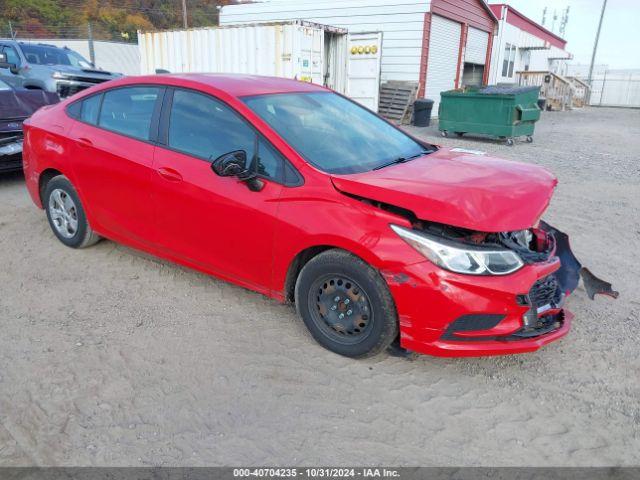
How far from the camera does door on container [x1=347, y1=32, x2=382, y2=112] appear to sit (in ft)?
48.5

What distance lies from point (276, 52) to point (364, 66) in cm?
330

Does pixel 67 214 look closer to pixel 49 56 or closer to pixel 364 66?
pixel 49 56

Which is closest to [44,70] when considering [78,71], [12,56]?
[78,71]

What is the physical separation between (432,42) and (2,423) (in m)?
17.2

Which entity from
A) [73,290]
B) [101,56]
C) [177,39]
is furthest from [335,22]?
[73,290]

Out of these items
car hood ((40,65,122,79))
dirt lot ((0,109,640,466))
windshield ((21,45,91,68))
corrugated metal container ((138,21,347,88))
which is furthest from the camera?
corrugated metal container ((138,21,347,88))

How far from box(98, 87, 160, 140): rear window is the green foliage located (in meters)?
27.6

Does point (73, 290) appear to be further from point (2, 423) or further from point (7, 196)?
point (7, 196)

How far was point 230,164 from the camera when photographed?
3203 mm

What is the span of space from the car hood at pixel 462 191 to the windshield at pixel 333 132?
235 millimetres

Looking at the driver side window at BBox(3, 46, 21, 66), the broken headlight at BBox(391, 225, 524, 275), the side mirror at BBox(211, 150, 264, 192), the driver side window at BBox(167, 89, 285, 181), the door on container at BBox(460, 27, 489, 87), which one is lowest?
the broken headlight at BBox(391, 225, 524, 275)

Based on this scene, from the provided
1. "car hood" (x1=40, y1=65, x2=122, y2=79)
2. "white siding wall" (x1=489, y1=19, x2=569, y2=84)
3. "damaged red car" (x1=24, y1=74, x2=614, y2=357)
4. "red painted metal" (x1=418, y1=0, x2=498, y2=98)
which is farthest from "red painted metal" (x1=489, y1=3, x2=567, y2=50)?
"damaged red car" (x1=24, y1=74, x2=614, y2=357)

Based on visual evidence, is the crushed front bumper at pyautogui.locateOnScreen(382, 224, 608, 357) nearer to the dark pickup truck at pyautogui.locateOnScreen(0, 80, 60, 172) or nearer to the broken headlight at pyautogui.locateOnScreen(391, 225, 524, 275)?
the broken headlight at pyautogui.locateOnScreen(391, 225, 524, 275)

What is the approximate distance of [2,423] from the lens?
8.67ft
